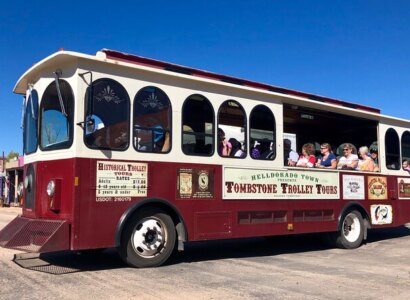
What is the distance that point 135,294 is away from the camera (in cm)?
564

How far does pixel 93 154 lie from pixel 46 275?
1.79 m

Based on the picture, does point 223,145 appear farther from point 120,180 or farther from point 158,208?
point 120,180

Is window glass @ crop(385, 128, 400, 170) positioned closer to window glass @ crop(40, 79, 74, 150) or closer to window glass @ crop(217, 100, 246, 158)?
window glass @ crop(217, 100, 246, 158)

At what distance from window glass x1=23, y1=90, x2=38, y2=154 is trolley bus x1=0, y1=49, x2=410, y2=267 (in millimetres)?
34

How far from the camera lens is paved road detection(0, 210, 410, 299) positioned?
5.80m

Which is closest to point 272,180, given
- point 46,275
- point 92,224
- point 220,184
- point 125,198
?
point 220,184

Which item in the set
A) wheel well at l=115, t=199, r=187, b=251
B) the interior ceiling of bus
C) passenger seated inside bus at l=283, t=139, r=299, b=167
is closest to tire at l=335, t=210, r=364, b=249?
passenger seated inside bus at l=283, t=139, r=299, b=167

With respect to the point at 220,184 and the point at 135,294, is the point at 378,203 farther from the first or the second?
the point at 135,294

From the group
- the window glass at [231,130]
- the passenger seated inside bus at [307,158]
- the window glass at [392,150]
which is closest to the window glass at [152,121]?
the window glass at [231,130]

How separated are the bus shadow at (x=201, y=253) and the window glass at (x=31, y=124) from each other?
185 centimetres

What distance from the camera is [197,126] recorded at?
8.23 m

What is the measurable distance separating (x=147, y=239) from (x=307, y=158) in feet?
15.2

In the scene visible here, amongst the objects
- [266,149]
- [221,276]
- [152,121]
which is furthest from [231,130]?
[221,276]

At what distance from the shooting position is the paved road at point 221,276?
5.80 meters
